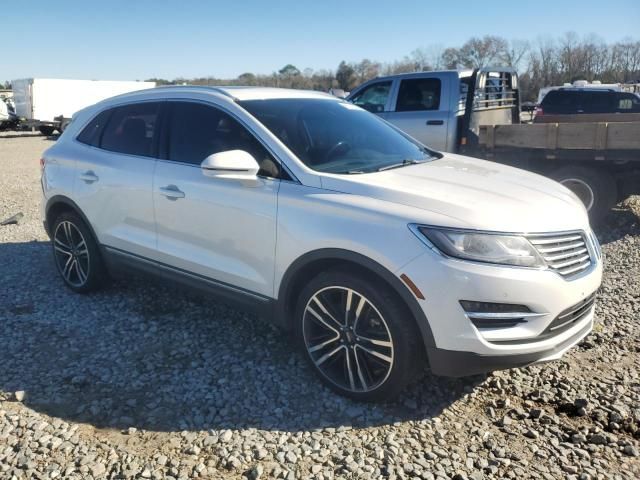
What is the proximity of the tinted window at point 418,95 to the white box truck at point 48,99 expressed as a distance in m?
21.5

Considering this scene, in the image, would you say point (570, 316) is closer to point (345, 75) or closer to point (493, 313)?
point (493, 313)

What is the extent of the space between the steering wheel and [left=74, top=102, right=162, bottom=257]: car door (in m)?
1.41

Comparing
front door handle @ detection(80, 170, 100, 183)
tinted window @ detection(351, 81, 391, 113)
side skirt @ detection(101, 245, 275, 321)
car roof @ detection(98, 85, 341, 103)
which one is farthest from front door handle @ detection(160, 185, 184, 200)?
tinted window @ detection(351, 81, 391, 113)

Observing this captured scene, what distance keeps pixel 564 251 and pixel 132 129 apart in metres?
3.37

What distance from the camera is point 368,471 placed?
8.93ft

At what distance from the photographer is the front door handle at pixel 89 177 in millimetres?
4625

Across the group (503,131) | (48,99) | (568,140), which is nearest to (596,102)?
(503,131)

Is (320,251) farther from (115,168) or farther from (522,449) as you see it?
(115,168)

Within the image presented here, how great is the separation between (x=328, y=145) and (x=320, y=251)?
90 centimetres

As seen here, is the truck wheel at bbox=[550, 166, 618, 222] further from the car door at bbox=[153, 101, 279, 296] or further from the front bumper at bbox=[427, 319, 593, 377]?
the car door at bbox=[153, 101, 279, 296]

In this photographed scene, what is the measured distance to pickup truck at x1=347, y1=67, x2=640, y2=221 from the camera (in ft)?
22.7

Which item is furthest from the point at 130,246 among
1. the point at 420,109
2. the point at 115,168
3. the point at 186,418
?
the point at 420,109

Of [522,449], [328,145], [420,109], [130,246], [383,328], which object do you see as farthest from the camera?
[420,109]

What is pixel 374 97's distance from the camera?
9.25 meters
